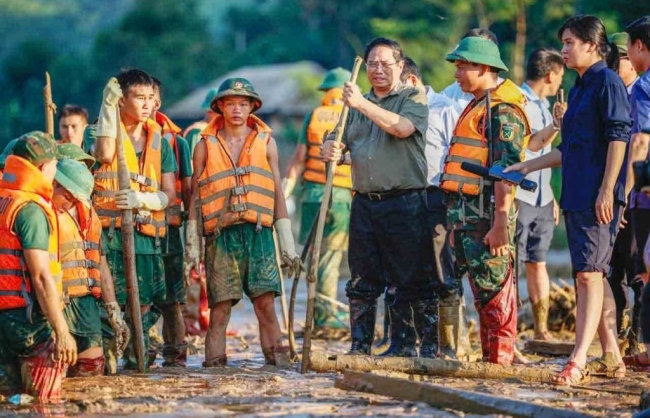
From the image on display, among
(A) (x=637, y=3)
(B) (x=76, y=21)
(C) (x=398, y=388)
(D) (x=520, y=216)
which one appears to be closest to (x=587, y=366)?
(C) (x=398, y=388)

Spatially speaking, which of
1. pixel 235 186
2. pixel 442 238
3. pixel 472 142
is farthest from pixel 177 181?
pixel 472 142

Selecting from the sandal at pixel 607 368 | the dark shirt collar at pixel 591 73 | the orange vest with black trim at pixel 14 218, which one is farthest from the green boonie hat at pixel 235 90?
the sandal at pixel 607 368

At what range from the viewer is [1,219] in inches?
325

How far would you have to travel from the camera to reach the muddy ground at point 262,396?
25.2 feet

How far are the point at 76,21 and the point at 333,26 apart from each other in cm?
6400

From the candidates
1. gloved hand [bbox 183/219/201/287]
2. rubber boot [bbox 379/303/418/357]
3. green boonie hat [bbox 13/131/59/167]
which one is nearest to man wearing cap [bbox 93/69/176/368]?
gloved hand [bbox 183/219/201/287]

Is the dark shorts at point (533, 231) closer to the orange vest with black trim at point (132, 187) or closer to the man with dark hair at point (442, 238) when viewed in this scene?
the man with dark hair at point (442, 238)

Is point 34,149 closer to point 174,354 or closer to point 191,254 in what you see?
point 191,254

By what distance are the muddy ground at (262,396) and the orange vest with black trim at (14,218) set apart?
666mm

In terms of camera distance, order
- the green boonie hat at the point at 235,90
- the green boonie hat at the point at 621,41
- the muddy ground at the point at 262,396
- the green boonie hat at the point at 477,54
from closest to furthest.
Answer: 1. the muddy ground at the point at 262,396
2. the green boonie hat at the point at 477,54
3. the green boonie hat at the point at 235,90
4. the green boonie hat at the point at 621,41

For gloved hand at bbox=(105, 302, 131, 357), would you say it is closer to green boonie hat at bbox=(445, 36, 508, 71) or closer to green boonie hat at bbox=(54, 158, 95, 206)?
green boonie hat at bbox=(54, 158, 95, 206)

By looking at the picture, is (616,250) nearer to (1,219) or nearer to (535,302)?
(535,302)

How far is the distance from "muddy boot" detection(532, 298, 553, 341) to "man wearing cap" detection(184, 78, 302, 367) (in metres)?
2.84

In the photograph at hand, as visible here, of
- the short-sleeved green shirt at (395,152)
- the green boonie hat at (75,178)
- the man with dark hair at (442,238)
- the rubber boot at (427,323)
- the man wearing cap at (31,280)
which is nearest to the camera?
the man wearing cap at (31,280)
